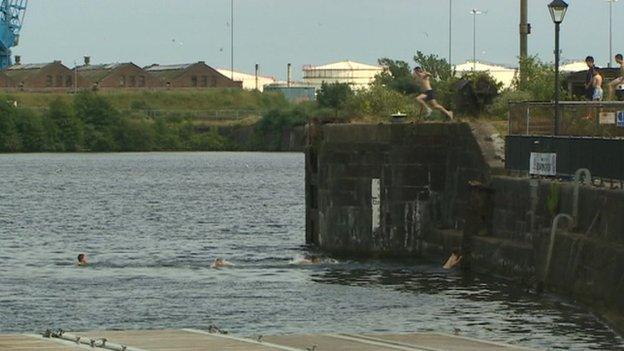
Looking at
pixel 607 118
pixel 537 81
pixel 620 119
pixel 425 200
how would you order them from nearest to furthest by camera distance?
pixel 620 119, pixel 607 118, pixel 425 200, pixel 537 81

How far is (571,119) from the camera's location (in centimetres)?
4094

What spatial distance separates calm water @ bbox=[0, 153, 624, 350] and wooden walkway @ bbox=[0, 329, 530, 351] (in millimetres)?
5233

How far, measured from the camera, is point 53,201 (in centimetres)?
9388

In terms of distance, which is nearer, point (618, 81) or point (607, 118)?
point (607, 118)

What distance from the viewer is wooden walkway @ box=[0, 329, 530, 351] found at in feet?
78.3

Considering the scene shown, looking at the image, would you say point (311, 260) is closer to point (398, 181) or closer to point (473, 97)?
point (398, 181)

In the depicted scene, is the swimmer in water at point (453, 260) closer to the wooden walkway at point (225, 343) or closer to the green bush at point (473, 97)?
the green bush at point (473, 97)

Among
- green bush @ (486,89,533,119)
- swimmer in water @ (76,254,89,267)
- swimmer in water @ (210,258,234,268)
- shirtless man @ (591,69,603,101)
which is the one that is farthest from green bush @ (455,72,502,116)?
swimmer in water @ (76,254,89,267)

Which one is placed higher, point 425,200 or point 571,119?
point 571,119

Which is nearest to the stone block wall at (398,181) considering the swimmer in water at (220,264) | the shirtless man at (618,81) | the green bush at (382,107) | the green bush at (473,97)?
the green bush at (473,97)

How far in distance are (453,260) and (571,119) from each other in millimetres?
4413

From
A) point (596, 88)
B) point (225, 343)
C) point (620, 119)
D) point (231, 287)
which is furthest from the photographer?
point (596, 88)

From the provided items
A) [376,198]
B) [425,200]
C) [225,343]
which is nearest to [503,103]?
[425,200]

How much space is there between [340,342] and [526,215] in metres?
15.4
